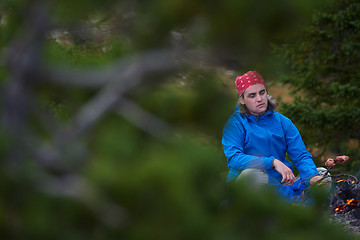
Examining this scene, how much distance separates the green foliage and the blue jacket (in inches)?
148

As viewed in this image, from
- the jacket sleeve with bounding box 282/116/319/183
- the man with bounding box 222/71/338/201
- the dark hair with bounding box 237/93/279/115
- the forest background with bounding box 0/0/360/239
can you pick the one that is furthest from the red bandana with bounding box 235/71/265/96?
the forest background with bounding box 0/0/360/239

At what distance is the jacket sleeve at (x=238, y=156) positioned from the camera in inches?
142

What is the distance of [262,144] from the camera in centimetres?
379

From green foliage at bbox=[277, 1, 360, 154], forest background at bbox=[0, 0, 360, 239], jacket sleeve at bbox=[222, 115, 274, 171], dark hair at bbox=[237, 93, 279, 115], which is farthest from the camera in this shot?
green foliage at bbox=[277, 1, 360, 154]

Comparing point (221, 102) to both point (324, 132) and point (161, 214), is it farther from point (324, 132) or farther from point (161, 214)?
point (324, 132)

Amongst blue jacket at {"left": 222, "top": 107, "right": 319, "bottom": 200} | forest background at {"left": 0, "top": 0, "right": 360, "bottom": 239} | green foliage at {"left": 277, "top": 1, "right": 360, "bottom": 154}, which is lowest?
forest background at {"left": 0, "top": 0, "right": 360, "bottom": 239}

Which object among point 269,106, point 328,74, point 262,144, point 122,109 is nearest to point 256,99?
point 269,106

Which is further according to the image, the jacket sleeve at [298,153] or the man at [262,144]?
the jacket sleeve at [298,153]

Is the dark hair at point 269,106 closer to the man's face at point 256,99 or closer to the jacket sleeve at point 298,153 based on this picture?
the man's face at point 256,99

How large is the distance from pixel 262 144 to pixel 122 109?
2.53 m

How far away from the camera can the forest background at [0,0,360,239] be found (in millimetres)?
1278

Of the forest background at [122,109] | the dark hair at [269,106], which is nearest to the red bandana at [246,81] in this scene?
the dark hair at [269,106]

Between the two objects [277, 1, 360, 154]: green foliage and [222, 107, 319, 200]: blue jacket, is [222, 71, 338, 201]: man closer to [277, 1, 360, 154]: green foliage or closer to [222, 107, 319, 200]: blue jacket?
[222, 107, 319, 200]: blue jacket

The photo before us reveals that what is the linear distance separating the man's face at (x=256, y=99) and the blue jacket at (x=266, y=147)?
9 cm
